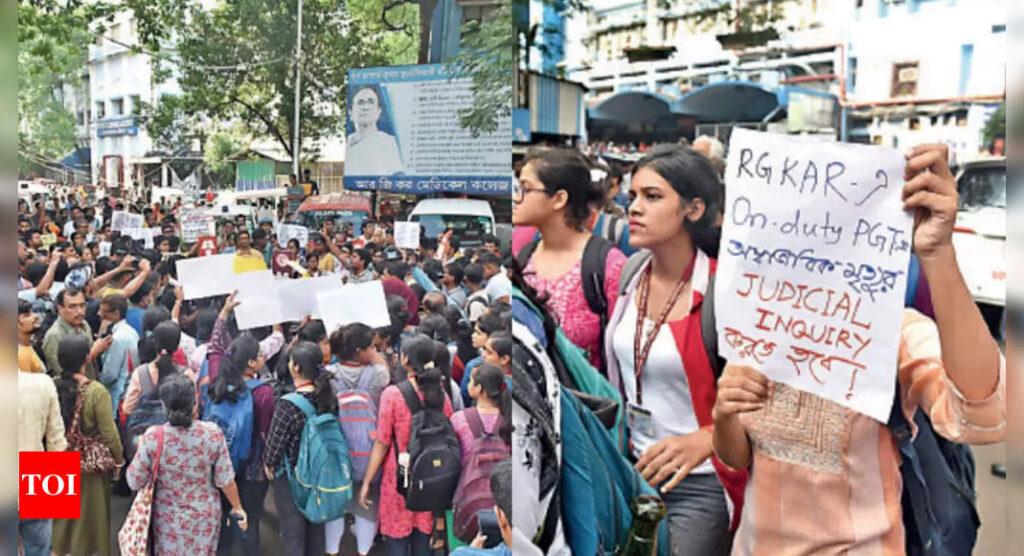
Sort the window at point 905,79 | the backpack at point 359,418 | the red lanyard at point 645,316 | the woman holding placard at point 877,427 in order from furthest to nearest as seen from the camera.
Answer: the backpack at point 359,418 → the red lanyard at point 645,316 → the window at point 905,79 → the woman holding placard at point 877,427

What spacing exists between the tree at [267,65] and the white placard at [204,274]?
0.36 meters

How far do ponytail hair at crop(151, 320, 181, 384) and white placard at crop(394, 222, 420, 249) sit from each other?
0.68 meters

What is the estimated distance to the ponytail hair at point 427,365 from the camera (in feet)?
7.91

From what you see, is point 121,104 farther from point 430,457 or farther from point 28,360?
point 430,457

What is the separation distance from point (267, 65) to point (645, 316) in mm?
1209

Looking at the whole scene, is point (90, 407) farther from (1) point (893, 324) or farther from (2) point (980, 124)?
(2) point (980, 124)

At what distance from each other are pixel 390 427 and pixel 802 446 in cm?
105

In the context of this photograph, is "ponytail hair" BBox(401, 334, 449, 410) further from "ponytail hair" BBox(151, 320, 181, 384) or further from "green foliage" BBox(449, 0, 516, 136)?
"ponytail hair" BBox(151, 320, 181, 384)

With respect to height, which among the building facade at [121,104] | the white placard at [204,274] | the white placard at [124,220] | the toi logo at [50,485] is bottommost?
the toi logo at [50,485]

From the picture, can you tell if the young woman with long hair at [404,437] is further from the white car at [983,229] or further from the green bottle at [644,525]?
the white car at [983,229]

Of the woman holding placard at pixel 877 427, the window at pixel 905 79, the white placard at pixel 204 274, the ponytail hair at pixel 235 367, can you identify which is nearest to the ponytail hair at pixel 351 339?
the ponytail hair at pixel 235 367

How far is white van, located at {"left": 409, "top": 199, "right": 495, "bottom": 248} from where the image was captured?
7.65ft

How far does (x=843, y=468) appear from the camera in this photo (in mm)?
1993

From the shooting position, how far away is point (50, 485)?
258 centimetres
